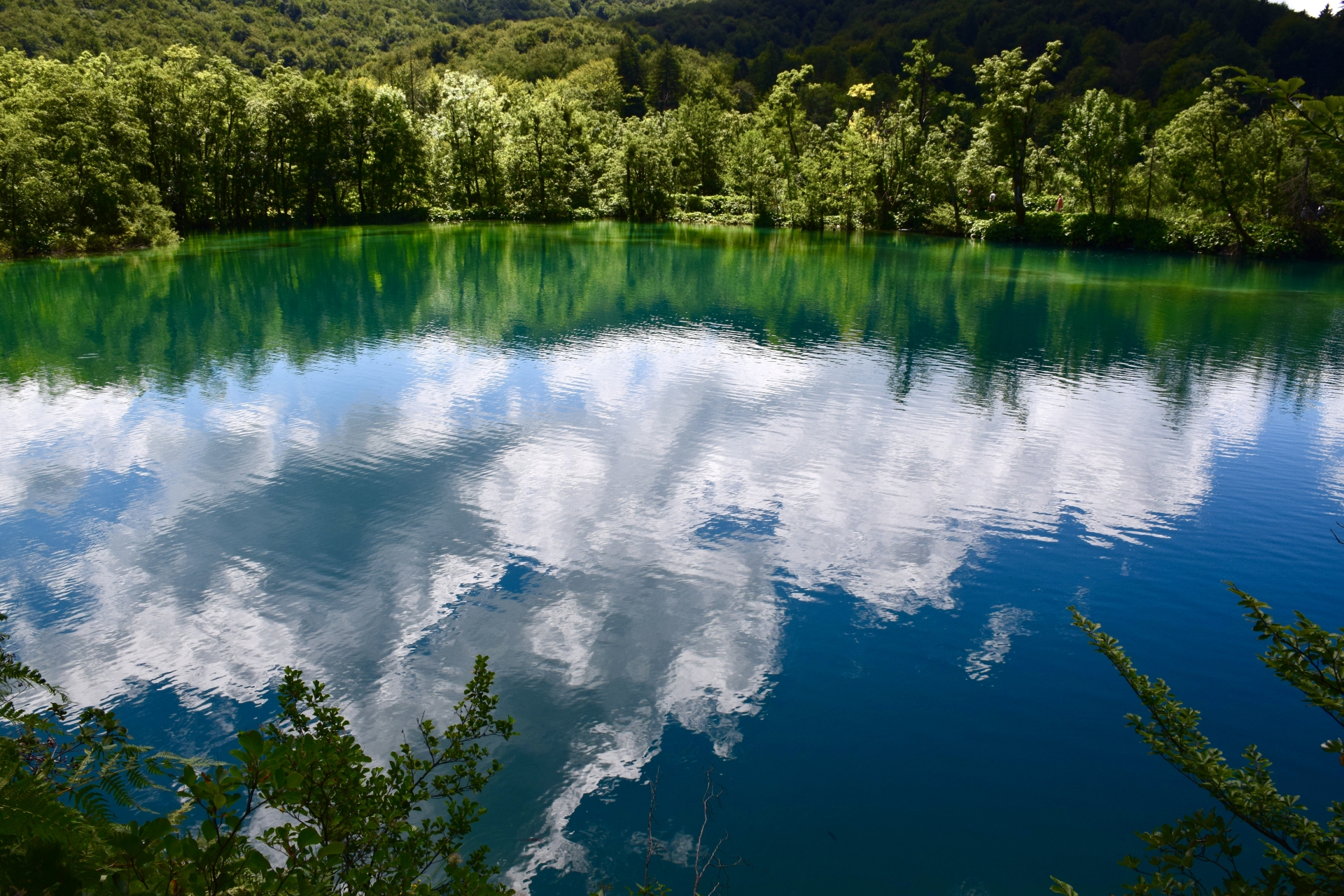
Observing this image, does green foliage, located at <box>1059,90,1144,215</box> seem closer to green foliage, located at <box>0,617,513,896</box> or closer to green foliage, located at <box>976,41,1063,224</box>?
green foliage, located at <box>976,41,1063,224</box>

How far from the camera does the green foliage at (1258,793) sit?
2.59 metres

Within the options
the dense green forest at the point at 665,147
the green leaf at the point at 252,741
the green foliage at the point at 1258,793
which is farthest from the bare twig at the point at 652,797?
the dense green forest at the point at 665,147

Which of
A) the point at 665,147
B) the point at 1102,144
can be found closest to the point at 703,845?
the point at 1102,144

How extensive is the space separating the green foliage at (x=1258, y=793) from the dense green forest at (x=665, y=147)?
1.95 m

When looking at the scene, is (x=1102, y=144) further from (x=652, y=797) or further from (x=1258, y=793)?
(x=1258, y=793)

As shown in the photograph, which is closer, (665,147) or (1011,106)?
(1011,106)

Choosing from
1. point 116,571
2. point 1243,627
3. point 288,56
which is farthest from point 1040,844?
point 288,56

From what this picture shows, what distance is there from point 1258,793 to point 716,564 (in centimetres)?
533

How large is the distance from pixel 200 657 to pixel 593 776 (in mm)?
3541

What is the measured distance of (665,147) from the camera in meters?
59.0

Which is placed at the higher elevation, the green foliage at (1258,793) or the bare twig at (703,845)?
the green foliage at (1258,793)

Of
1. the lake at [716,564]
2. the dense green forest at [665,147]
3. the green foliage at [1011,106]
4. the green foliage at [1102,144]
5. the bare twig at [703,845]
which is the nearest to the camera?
the bare twig at [703,845]

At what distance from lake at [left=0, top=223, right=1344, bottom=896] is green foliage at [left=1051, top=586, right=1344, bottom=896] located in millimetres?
1694

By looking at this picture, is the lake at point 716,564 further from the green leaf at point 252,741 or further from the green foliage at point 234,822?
the green leaf at point 252,741
